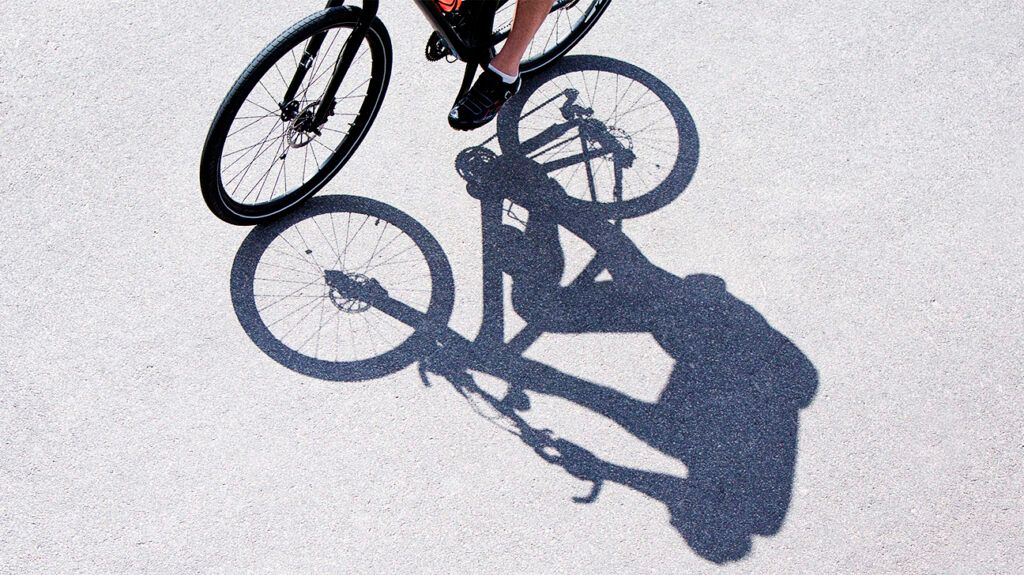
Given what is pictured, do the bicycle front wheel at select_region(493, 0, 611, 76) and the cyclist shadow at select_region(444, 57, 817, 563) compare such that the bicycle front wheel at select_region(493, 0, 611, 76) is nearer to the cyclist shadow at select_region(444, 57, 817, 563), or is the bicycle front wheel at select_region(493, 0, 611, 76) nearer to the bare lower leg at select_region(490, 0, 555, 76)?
the bare lower leg at select_region(490, 0, 555, 76)

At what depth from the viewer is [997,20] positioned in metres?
5.14

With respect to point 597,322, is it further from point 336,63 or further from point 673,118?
point 336,63

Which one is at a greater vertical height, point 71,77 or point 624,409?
point 71,77

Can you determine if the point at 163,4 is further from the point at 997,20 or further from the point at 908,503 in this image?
the point at 997,20

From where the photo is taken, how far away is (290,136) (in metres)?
3.89

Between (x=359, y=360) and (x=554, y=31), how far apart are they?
84.0 inches

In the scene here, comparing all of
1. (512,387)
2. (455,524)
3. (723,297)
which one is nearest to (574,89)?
(723,297)

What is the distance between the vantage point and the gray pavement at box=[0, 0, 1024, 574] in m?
3.39

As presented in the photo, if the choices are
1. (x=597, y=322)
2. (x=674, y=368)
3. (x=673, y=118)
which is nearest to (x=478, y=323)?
(x=597, y=322)

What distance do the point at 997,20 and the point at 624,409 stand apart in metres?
3.47

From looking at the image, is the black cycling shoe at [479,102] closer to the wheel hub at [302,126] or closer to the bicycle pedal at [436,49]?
the bicycle pedal at [436,49]

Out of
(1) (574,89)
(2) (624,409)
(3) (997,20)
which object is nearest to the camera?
(2) (624,409)

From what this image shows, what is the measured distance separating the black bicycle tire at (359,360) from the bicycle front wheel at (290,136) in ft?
0.27

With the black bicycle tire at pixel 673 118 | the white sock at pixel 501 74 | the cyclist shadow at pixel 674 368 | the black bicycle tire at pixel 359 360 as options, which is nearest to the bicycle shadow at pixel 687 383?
the cyclist shadow at pixel 674 368
